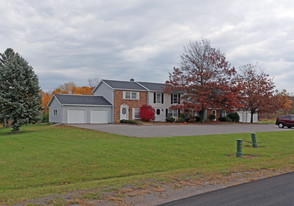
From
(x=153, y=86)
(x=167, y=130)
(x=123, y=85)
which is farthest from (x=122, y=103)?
(x=167, y=130)

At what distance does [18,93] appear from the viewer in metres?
27.7

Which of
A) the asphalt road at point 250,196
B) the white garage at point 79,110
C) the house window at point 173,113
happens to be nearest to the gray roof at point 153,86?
the house window at point 173,113

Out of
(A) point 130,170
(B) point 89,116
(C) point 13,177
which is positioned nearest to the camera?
(C) point 13,177

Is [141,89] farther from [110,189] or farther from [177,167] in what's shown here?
[110,189]

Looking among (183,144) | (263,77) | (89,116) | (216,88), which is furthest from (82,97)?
(263,77)

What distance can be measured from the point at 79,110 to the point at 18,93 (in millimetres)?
10197

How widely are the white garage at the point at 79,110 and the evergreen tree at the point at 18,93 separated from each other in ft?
24.1

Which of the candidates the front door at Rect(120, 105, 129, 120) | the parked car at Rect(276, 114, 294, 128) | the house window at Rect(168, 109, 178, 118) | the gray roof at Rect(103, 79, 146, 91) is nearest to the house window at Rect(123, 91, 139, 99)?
the gray roof at Rect(103, 79, 146, 91)

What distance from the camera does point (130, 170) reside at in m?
10.3

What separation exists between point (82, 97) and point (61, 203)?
3430 cm

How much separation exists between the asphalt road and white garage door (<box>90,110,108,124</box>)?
104ft

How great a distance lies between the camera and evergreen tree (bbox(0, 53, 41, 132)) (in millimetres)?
27312

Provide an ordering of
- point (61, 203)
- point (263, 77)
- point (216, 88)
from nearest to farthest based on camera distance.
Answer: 1. point (61, 203)
2. point (216, 88)
3. point (263, 77)

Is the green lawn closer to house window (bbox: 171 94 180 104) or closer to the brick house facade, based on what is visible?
the brick house facade
